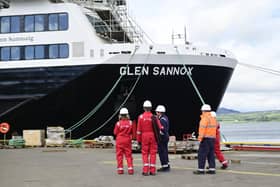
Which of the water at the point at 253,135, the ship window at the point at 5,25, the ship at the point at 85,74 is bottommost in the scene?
the water at the point at 253,135

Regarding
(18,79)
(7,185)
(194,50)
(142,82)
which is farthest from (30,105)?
(7,185)

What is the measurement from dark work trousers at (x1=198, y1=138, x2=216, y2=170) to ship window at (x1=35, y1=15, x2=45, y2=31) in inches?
554

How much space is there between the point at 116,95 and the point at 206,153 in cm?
1172

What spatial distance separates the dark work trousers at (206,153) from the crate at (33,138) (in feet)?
38.0

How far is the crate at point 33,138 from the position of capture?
19766 millimetres

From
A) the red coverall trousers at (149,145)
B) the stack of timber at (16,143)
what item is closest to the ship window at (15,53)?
the stack of timber at (16,143)

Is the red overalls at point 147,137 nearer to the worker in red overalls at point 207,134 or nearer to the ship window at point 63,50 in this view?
the worker in red overalls at point 207,134

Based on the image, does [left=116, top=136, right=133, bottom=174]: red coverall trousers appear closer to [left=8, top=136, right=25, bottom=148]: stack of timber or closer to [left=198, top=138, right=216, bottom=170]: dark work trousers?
[left=198, top=138, right=216, bottom=170]: dark work trousers

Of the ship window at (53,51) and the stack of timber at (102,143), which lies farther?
the ship window at (53,51)

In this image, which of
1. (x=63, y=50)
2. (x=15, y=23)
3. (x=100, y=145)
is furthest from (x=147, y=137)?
(x=15, y=23)

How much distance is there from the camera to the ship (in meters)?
20.5

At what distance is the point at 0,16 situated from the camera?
22.4 meters

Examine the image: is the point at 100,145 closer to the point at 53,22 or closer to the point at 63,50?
the point at 63,50

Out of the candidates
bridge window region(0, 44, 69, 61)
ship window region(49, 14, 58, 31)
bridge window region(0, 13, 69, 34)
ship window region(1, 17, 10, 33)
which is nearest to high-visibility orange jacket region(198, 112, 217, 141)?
bridge window region(0, 44, 69, 61)
